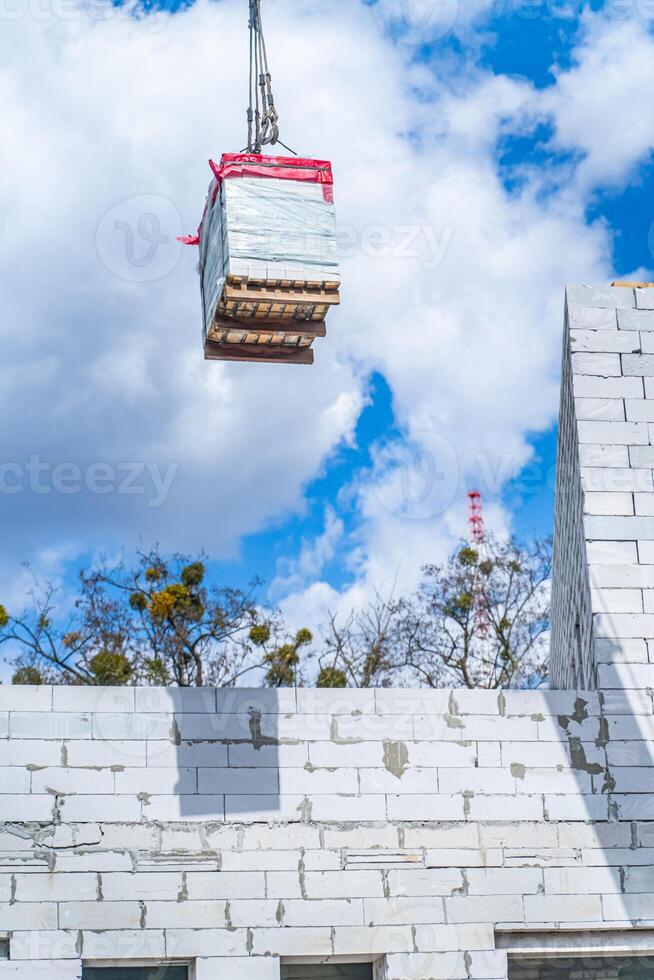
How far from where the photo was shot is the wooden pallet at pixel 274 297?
917 cm

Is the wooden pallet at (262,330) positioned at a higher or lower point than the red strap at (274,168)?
lower

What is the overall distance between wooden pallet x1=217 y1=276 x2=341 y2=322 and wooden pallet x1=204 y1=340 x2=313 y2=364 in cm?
57

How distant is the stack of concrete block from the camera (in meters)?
10.6

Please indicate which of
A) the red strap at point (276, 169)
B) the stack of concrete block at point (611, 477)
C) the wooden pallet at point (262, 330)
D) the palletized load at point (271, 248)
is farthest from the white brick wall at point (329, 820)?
the red strap at point (276, 169)

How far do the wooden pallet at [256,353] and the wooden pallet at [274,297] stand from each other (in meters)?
0.57

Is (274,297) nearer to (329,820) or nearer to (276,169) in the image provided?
(276,169)

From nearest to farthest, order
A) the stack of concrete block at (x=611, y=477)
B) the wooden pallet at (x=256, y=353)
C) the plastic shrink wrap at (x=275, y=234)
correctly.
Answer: the plastic shrink wrap at (x=275, y=234) → the wooden pallet at (x=256, y=353) → the stack of concrete block at (x=611, y=477)

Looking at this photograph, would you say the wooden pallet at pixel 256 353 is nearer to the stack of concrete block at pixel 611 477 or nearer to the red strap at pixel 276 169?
the red strap at pixel 276 169

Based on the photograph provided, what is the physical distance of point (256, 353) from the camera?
10.2 metres

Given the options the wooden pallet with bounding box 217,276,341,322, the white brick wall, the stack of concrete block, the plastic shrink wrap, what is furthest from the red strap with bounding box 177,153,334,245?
the white brick wall

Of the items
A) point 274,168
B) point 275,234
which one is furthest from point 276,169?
point 275,234

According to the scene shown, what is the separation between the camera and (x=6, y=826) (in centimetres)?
923

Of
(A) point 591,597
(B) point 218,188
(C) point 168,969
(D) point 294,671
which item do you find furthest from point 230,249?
(D) point 294,671

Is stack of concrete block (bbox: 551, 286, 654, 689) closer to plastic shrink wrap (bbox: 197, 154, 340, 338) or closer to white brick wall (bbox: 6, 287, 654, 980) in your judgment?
white brick wall (bbox: 6, 287, 654, 980)
